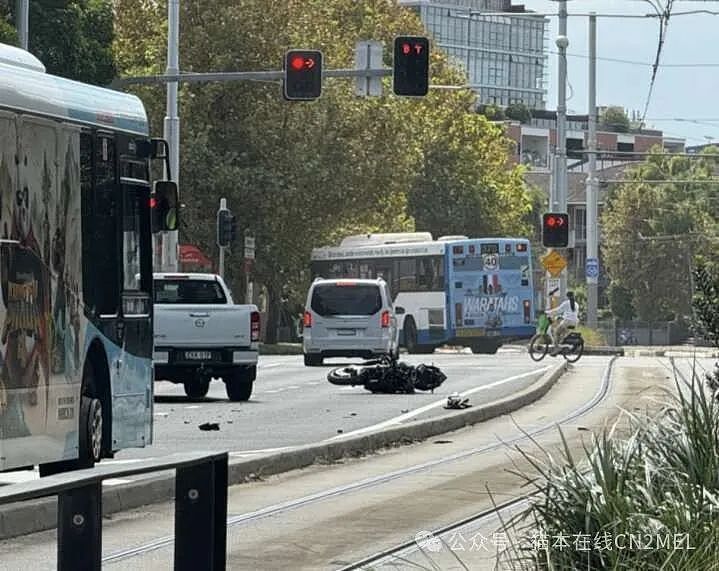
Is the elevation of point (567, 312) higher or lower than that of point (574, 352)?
higher

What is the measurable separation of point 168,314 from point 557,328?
780 inches

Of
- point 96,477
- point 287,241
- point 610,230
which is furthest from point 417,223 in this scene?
point 96,477

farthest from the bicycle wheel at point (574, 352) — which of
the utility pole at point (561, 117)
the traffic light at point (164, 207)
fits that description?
the traffic light at point (164, 207)

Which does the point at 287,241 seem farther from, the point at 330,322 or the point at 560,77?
the point at 330,322

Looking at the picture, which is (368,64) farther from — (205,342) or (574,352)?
(574,352)

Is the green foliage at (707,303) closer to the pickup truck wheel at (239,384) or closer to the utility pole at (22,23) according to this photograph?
the pickup truck wheel at (239,384)

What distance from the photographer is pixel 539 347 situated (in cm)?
4431

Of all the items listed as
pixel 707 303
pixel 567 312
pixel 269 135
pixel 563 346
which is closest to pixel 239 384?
pixel 707 303

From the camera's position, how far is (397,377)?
2894cm

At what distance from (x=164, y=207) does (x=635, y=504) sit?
8873 millimetres

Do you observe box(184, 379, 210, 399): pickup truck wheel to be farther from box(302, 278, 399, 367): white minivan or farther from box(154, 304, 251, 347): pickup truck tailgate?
box(302, 278, 399, 367): white minivan

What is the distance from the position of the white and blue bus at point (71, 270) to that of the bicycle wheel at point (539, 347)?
94.6 feet

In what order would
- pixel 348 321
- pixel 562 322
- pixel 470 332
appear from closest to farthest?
pixel 348 321 < pixel 562 322 < pixel 470 332

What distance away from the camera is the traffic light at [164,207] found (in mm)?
16297
